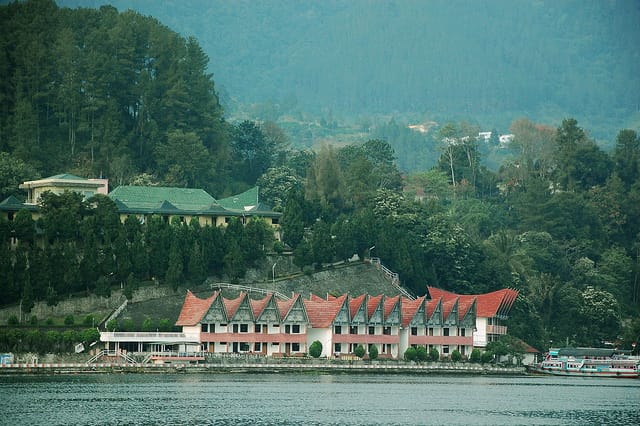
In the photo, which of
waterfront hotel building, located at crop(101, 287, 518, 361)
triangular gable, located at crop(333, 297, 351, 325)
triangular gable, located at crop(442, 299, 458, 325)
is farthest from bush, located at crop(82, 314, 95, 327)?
triangular gable, located at crop(442, 299, 458, 325)

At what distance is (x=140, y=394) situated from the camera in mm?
96188

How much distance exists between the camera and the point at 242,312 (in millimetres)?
122938

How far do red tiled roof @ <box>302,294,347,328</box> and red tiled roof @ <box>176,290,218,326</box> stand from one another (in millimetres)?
9586

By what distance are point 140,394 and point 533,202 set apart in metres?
93.7

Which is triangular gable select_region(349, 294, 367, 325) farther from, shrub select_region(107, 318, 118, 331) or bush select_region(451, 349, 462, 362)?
shrub select_region(107, 318, 118, 331)

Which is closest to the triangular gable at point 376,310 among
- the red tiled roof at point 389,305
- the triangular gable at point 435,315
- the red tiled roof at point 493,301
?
the red tiled roof at point 389,305

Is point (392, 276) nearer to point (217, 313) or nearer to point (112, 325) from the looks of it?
point (217, 313)

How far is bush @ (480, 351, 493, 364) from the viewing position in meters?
130

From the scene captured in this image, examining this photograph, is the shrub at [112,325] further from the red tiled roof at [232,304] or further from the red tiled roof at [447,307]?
the red tiled roof at [447,307]

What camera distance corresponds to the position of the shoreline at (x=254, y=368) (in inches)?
4330

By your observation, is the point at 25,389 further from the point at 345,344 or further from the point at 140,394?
the point at 345,344

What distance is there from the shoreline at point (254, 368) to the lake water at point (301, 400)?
1.49m

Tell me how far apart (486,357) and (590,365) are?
469 inches

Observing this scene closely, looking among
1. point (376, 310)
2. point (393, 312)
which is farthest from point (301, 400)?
point (393, 312)
